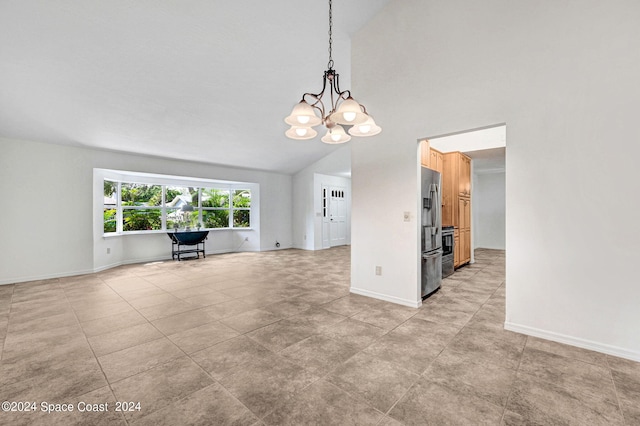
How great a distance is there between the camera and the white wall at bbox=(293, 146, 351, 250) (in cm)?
807

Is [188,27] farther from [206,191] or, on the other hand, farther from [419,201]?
[206,191]

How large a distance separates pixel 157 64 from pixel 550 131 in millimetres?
4521

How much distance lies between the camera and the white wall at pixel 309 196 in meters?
8.07

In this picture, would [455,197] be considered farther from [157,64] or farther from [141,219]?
[141,219]

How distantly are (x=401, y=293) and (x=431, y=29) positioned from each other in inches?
125

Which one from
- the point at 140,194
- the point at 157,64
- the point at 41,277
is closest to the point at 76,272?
the point at 41,277

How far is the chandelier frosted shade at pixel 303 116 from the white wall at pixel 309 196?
18.5 ft

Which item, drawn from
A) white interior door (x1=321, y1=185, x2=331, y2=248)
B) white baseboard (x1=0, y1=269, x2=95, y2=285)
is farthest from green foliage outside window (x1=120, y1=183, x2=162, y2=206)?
white interior door (x1=321, y1=185, x2=331, y2=248)

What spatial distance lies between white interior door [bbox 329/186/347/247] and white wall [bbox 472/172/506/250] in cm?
408

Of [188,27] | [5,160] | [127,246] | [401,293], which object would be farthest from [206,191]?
[401,293]

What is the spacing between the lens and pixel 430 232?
3.79m

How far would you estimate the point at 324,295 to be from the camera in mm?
3887

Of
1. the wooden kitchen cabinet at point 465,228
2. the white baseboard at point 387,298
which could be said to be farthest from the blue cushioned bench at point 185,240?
the wooden kitchen cabinet at point 465,228

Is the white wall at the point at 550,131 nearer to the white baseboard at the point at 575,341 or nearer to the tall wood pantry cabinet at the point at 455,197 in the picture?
the white baseboard at the point at 575,341
